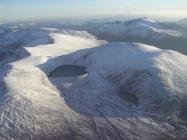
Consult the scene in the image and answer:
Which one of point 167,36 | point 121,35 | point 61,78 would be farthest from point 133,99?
point 121,35

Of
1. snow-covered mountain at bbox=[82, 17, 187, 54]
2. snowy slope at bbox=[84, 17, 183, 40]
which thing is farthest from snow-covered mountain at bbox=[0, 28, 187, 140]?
snowy slope at bbox=[84, 17, 183, 40]

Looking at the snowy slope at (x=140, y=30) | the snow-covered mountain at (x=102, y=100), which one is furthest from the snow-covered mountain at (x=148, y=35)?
the snow-covered mountain at (x=102, y=100)

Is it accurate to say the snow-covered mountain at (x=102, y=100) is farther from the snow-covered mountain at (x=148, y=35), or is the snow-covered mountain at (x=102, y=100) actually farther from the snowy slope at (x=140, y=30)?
the snowy slope at (x=140, y=30)

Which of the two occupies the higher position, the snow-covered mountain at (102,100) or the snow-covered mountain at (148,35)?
the snow-covered mountain at (102,100)

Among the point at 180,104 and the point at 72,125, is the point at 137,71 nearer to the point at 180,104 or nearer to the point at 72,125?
the point at 180,104

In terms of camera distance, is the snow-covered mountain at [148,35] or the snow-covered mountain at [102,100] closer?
the snow-covered mountain at [102,100]

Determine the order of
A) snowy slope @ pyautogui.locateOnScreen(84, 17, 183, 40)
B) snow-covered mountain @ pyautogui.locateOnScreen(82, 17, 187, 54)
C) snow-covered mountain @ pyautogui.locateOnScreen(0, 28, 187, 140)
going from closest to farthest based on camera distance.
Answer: snow-covered mountain @ pyautogui.locateOnScreen(0, 28, 187, 140), snow-covered mountain @ pyautogui.locateOnScreen(82, 17, 187, 54), snowy slope @ pyautogui.locateOnScreen(84, 17, 183, 40)

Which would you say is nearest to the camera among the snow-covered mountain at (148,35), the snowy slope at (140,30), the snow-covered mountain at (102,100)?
the snow-covered mountain at (102,100)

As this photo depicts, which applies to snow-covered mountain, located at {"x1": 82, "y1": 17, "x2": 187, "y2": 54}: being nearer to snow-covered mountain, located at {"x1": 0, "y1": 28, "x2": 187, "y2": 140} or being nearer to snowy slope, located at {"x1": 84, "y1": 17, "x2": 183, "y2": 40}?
snowy slope, located at {"x1": 84, "y1": 17, "x2": 183, "y2": 40}
